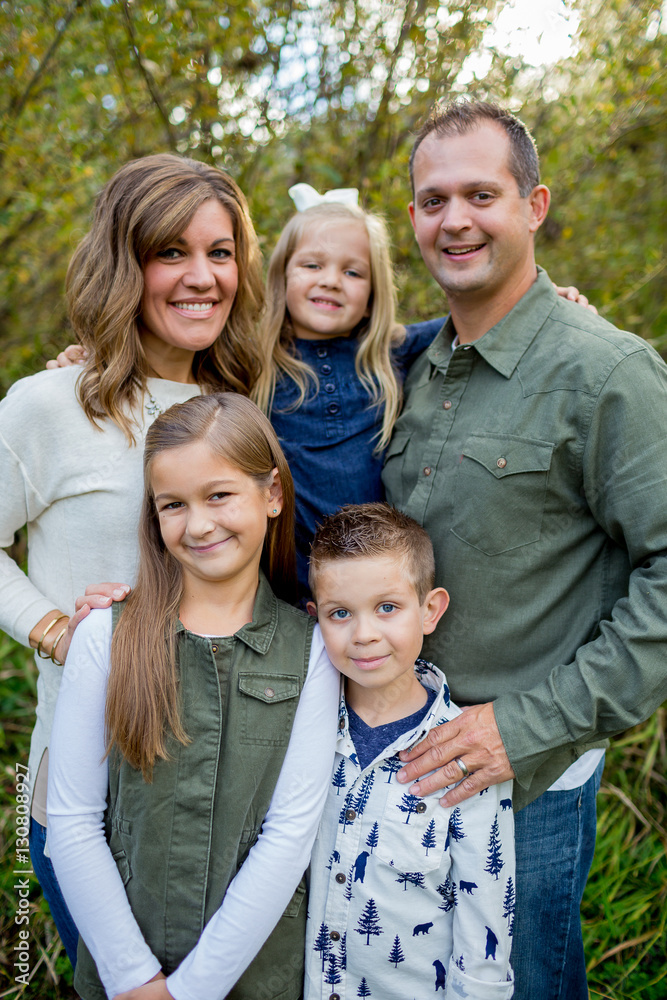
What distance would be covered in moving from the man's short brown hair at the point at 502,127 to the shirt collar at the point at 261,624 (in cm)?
139

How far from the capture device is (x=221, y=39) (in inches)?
129

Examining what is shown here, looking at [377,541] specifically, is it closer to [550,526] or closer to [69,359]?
[550,526]

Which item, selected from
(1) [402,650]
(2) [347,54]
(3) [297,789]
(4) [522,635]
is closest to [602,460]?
(4) [522,635]

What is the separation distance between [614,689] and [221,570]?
1.04 m

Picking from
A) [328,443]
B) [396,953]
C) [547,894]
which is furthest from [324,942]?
[328,443]

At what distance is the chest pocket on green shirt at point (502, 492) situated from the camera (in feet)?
6.26

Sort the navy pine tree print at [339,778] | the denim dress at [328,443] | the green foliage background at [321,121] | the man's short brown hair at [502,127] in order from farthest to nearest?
the green foliage background at [321,121], the denim dress at [328,443], the man's short brown hair at [502,127], the navy pine tree print at [339,778]

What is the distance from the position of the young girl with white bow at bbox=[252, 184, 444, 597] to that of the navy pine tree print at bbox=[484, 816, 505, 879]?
0.97m

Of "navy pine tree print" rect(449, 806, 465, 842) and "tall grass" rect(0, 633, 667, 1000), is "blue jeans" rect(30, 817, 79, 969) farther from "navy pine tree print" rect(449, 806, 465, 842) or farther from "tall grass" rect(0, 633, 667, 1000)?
"navy pine tree print" rect(449, 806, 465, 842)

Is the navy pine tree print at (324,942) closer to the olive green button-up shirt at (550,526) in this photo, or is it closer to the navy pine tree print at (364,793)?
the navy pine tree print at (364,793)

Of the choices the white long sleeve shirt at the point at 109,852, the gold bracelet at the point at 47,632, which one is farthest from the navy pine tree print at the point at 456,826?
the gold bracelet at the point at 47,632

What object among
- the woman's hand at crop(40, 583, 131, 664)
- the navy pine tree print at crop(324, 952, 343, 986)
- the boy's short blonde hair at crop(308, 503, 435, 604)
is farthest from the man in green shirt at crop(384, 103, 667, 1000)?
the woman's hand at crop(40, 583, 131, 664)

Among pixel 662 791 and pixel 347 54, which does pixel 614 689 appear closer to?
pixel 662 791

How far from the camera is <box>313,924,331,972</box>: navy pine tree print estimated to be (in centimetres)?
181
